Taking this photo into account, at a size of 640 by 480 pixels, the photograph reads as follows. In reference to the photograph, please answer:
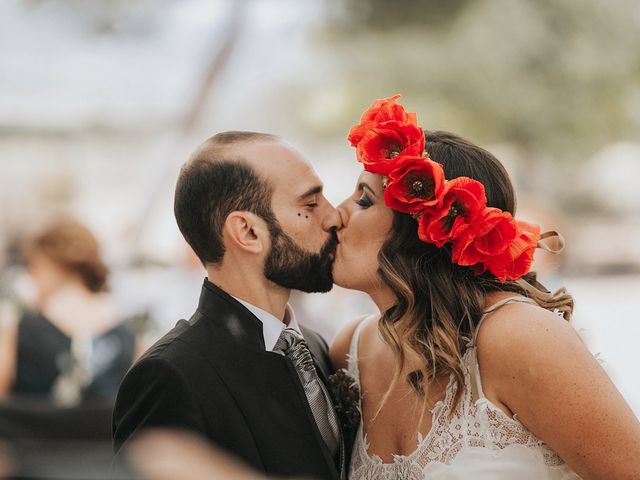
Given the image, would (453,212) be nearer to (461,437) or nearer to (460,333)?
(460,333)

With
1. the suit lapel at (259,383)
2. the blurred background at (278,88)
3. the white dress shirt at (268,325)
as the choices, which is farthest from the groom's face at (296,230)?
the blurred background at (278,88)

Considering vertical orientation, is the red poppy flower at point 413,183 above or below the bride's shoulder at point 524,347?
above

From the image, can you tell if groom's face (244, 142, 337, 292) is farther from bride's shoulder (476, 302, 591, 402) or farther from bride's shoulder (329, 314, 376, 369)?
bride's shoulder (476, 302, 591, 402)

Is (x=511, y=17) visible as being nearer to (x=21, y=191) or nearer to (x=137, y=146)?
(x=137, y=146)

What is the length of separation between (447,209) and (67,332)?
308 cm

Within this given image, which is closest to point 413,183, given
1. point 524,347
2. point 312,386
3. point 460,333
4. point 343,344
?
point 460,333

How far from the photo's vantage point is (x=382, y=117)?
2.71 meters

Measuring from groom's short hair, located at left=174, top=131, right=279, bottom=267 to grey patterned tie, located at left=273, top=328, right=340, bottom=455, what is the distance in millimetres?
363

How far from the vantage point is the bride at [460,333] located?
7.63 feet

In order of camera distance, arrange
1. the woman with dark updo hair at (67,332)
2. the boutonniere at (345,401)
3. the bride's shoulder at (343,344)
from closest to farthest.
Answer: the boutonniere at (345,401) → the bride's shoulder at (343,344) → the woman with dark updo hair at (67,332)

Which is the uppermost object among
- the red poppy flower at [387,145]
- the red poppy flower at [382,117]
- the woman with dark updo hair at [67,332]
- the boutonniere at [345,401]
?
the red poppy flower at [382,117]

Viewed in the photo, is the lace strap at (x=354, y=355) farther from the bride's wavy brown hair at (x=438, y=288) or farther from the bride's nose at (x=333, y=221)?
the bride's nose at (x=333, y=221)

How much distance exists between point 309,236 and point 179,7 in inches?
397

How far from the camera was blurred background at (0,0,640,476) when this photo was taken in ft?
38.5
